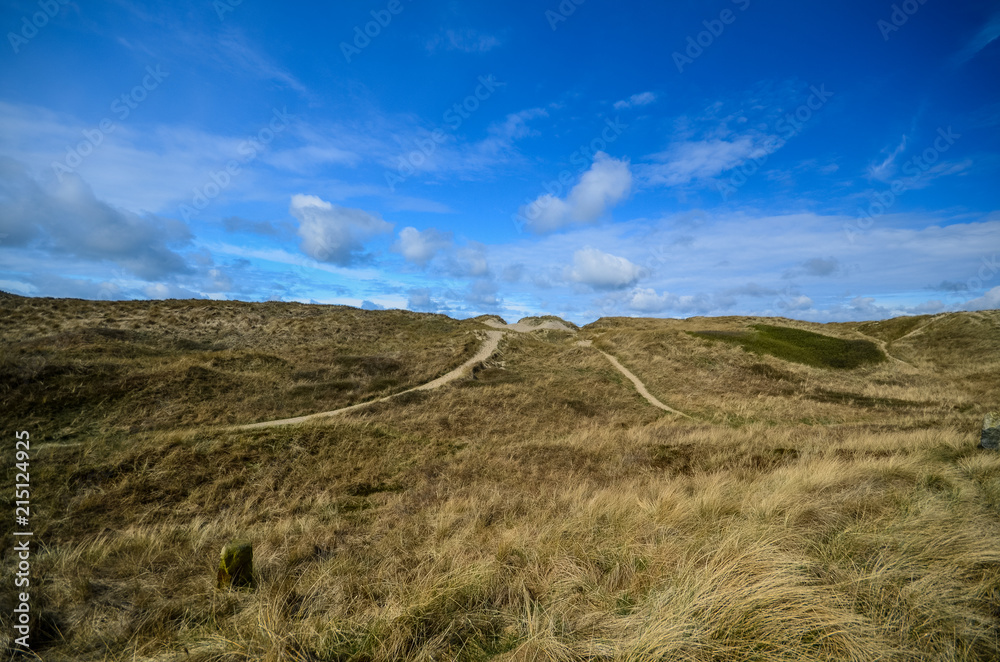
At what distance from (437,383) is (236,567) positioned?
25.1m

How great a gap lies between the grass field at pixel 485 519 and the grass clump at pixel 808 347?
13156mm

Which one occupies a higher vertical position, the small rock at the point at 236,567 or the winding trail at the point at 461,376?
the winding trail at the point at 461,376

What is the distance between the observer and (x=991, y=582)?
13.4 feet

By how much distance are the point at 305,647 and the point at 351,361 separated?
30054 mm

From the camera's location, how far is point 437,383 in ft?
98.8

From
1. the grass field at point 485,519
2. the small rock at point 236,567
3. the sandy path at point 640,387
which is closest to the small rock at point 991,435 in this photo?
the grass field at point 485,519

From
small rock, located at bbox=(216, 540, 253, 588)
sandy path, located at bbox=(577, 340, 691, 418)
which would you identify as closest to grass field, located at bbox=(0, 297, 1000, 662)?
small rock, located at bbox=(216, 540, 253, 588)

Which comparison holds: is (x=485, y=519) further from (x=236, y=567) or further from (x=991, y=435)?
(x=991, y=435)

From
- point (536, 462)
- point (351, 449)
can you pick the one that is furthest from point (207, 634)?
point (351, 449)

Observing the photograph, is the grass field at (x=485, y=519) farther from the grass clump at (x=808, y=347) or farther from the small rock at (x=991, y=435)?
the grass clump at (x=808, y=347)

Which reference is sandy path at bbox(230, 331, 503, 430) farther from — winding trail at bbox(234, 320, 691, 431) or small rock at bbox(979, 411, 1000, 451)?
small rock at bbox(979, 411, 1000, 451)

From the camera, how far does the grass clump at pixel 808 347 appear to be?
142ft

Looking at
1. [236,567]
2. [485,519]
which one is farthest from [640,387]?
[236,567]

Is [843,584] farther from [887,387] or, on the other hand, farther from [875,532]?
[887,387]
